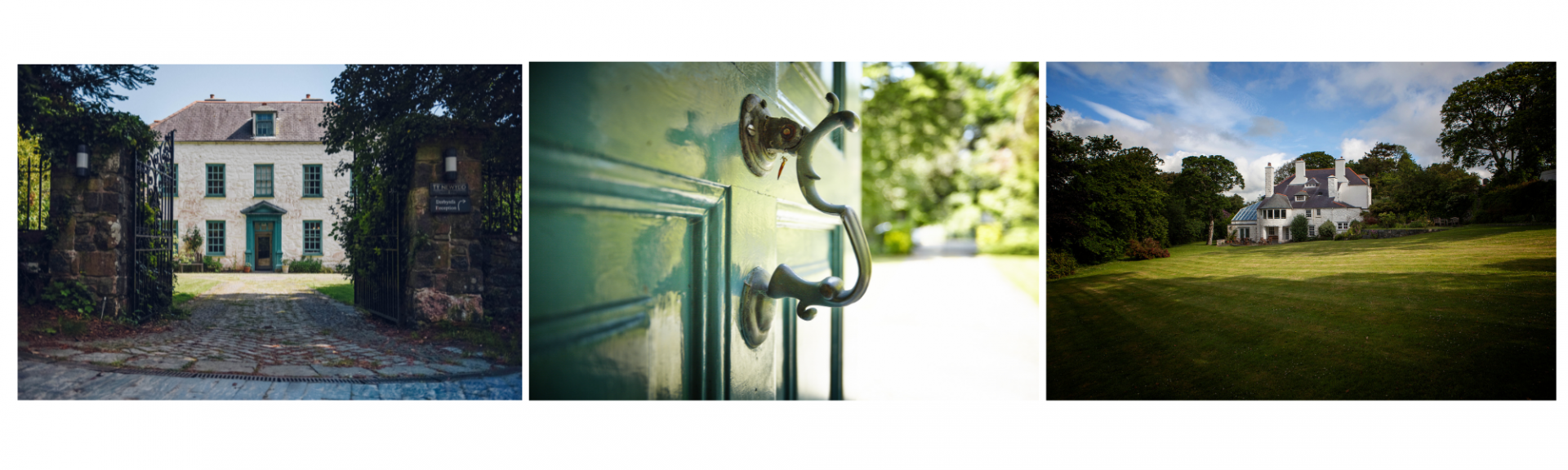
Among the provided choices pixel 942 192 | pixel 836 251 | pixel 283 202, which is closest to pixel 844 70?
pixel 836 251

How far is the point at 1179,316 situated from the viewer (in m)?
1.69

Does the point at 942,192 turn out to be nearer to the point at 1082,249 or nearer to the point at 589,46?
the point at 1082,249

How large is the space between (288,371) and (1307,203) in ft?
8.91

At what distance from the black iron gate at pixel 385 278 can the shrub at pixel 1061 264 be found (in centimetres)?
176

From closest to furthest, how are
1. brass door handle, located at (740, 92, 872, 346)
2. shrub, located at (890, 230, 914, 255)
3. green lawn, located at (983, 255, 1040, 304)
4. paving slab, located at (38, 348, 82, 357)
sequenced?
brass door handle, located at (740, 92, 872, 346) → paving slab, located at (38, 348, 82, 357) → green lawn, located at (983, 255, 1040, 304) → shrub, located at (890, 230, 914, 255)

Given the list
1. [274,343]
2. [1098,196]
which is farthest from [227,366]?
[1098,196]

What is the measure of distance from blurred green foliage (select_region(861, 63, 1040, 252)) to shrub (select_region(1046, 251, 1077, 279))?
5.63 feet

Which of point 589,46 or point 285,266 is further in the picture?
point 285,266

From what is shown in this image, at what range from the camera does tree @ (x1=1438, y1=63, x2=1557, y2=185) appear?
5.45 feet

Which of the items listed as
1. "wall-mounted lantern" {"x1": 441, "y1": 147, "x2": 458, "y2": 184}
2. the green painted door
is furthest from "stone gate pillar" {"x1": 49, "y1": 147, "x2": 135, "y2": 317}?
the green painted door

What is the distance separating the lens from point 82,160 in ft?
4.67

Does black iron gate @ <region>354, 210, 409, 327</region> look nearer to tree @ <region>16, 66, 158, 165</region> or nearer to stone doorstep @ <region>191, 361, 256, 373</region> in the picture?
stone doorstep @ <region>191, 361, 256, 373</region>

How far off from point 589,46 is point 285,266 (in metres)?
1.19

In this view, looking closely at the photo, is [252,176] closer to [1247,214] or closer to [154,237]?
[154,237]
